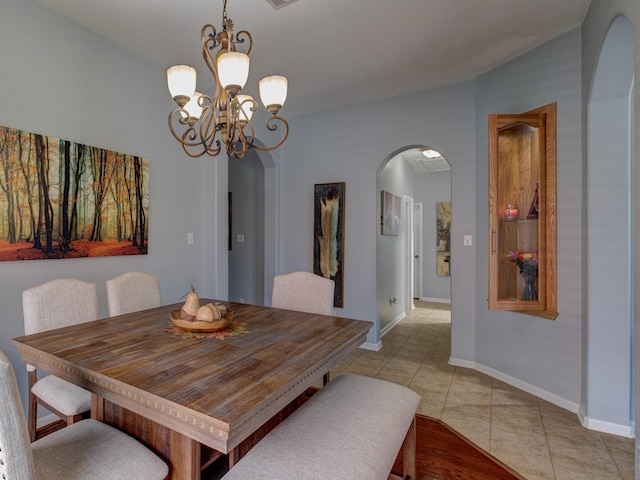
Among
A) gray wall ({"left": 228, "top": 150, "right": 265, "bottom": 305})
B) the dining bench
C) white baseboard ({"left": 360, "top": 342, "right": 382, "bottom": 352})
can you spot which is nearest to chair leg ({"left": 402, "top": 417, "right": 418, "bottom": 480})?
the dining bench

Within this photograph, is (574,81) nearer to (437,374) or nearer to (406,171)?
(437,374)

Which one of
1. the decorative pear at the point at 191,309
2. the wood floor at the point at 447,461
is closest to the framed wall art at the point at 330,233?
the wood floor at the point at 447,461

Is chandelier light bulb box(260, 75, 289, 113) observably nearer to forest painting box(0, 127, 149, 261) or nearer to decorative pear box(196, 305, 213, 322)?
decorative pear box(196, 305, 213, 322)

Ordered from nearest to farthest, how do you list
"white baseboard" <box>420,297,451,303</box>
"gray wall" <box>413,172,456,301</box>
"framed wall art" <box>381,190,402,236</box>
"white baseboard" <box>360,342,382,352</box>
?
"white baseboard" <box>360,342,382,352</box> < "framed wall art" <box>381,190,402,236</box> < "white baseboard" <box>420,297,451,303</box> < "gray wall" <box>413,172,456,301</box>

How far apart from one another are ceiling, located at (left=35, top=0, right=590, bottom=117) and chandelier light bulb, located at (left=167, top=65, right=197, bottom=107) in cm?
72

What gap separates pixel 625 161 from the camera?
2.08 meters

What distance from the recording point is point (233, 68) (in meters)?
1.64

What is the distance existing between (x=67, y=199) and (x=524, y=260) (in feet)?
11.4

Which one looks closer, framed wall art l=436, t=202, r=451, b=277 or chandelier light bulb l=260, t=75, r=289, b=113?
chandelier light bulb l=260, t=75, r=289, b=113

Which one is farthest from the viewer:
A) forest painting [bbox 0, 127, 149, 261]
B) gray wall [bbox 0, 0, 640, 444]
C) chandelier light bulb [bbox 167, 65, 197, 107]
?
gray wall [bbox 0, 0, 640, 444]

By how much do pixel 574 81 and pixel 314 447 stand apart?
2889mm

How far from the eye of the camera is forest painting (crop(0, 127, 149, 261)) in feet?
6.69

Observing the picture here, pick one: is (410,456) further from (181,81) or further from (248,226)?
(248,226)

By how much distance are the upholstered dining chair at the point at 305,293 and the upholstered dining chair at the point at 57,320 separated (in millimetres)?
1123
